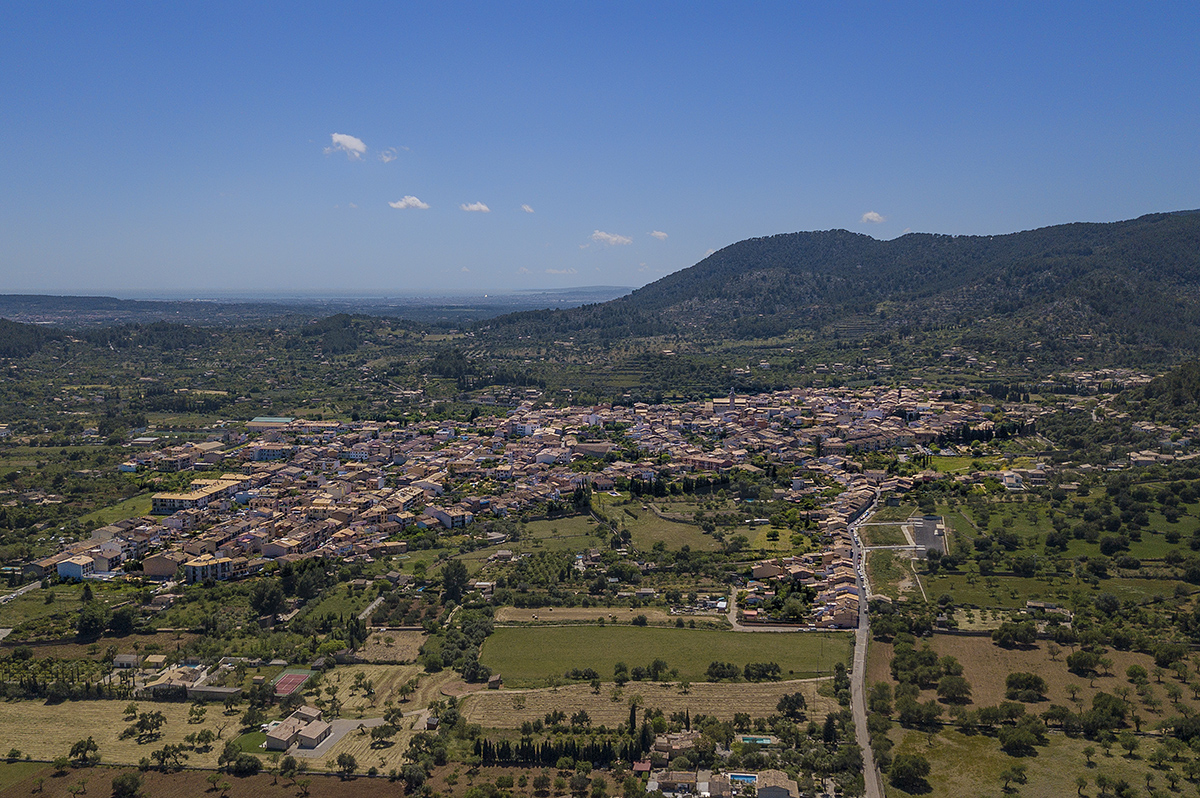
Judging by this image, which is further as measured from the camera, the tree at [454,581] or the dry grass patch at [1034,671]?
the tree at [454,581]

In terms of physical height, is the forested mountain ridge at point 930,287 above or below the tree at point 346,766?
above

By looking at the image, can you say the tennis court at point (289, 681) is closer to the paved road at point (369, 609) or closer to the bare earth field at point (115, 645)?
the paved road at point (369, 609)

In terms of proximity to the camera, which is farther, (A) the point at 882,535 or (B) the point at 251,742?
(A) the point at 882,535

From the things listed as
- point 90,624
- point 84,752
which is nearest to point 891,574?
point 84,752

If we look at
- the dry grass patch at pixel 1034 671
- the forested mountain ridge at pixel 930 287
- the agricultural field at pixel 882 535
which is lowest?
the dry grass patch at pixel 1034 671

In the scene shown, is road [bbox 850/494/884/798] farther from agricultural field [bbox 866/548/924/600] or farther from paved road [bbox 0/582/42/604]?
paved road [bbox 0/582/42/604]

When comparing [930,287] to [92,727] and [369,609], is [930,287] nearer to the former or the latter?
[369,609]

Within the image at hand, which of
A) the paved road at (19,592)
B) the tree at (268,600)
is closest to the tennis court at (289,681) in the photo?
the tree at (268,600)

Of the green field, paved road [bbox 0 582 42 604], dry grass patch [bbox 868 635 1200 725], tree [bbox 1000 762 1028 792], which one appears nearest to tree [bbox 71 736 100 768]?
the green field
